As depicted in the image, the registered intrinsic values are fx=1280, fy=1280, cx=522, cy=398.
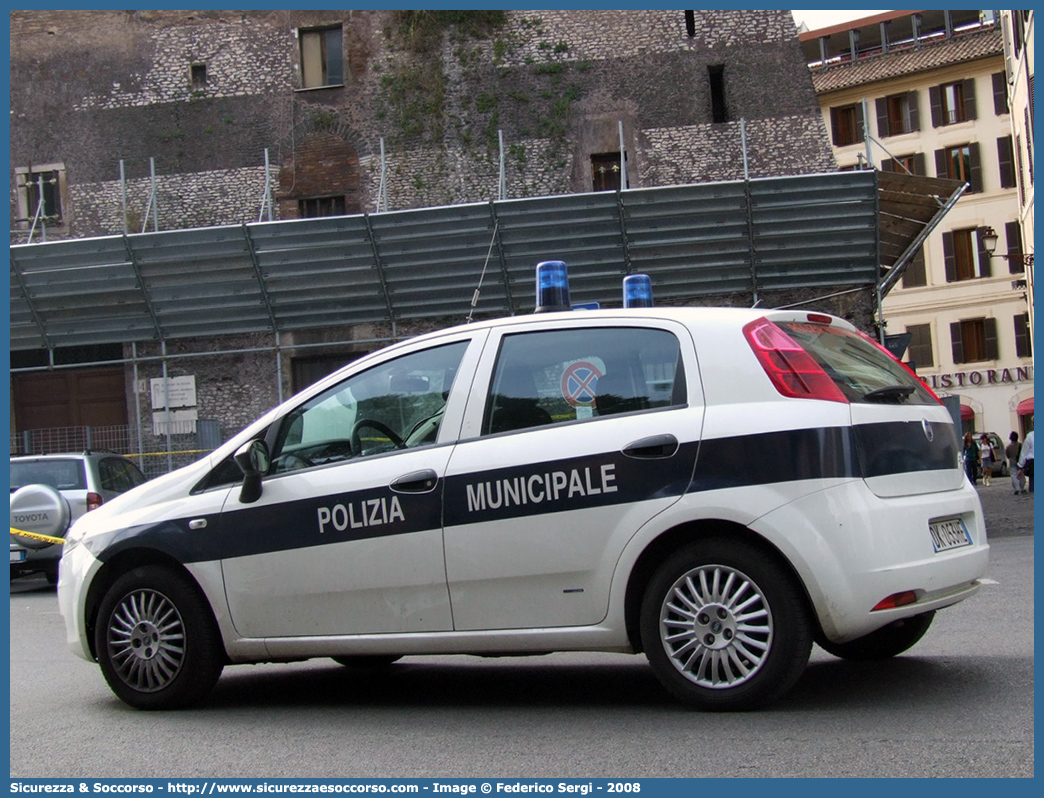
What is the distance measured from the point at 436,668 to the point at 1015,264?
51.0 m

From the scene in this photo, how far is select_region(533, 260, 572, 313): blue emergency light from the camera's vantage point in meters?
6.48

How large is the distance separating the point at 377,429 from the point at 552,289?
1.19 metres

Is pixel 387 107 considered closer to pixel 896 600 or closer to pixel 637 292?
pixel 637 292

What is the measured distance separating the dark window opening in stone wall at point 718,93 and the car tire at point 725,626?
18.2 meters

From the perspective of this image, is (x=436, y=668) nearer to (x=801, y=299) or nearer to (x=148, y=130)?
(x=801, y=299)

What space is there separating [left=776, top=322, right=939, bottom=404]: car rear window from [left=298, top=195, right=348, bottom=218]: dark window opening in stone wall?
18244mm

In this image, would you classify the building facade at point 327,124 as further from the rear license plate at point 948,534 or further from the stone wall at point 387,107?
the rear license plate at point 948,534

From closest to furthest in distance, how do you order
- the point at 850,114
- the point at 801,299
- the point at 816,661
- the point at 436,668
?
1. the point at 816,661
2. the point at 436,668
3. the point at 801,299
4. the point at 850,114

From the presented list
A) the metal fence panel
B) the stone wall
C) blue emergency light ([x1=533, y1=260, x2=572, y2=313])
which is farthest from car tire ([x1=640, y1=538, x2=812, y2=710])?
the stone wall

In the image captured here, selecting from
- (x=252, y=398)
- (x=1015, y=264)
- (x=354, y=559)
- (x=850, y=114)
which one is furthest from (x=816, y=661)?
(x=850, y=114)

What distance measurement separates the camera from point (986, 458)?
4238cm

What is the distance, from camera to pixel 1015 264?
2094 inches

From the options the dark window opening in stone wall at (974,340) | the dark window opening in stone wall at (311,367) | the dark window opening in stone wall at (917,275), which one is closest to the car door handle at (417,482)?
the dark window opening in stone wall at (311,367)

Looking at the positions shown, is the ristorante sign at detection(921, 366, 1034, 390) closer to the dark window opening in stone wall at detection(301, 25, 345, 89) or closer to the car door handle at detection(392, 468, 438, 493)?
the dark window opening in stone wall at detection(301, 25, 345, 89)
